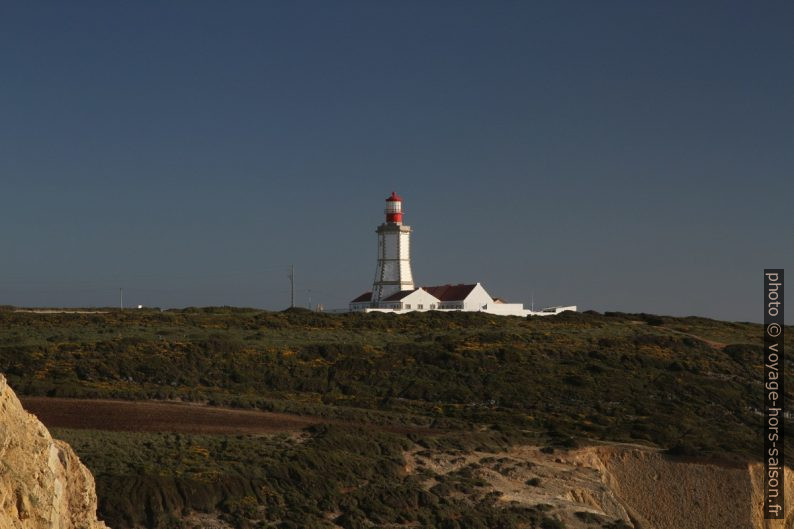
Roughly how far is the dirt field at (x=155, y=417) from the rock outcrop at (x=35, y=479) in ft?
53.3

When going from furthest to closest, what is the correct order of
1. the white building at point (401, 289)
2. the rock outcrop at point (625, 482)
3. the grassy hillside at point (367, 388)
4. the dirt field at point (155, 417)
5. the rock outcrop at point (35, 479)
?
the white building at point (401, 289) → the dirt field at point (155, 417) → the rock outcrop at point (625, 482) → the grassy hillside at point (367, 388) → the rock outcrop at point (35, 479)

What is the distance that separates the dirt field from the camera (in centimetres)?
2992

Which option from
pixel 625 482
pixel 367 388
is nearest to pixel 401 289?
pixel 367 388

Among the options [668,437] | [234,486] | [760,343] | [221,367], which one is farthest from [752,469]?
[760,343]

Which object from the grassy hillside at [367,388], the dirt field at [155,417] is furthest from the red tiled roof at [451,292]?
the dirt field at [155,417]

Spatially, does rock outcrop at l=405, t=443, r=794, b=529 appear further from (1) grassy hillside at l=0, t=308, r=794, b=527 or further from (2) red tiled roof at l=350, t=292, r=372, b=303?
(2) red tiled roof at l=350, t=292, r=372, b=303

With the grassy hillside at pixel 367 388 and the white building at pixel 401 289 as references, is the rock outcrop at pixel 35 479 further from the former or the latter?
the white building at pixel 401 289

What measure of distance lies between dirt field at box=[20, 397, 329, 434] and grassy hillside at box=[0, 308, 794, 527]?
1.52 meters

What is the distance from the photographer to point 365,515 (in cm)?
2423

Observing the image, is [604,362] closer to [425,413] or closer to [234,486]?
[425,413]

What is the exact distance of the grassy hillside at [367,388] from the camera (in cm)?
2506

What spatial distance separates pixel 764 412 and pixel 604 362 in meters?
9.34

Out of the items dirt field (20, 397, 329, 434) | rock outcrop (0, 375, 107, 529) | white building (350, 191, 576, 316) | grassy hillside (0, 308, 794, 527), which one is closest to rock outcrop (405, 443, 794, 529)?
grassy hillside (0, 308, 794, 527)

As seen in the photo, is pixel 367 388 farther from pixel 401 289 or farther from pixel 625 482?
pixel 401 289
